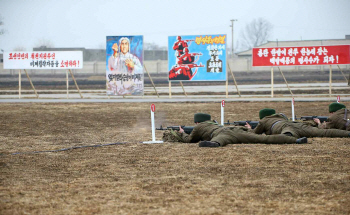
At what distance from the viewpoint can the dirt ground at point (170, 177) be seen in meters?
6.00

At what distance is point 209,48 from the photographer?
32094 millimetres

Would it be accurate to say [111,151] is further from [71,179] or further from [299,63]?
[299,63]

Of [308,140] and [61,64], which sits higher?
[61,64]

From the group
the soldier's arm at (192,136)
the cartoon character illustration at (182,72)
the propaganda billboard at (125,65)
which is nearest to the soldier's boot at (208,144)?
the soldier's arm at (192,136)

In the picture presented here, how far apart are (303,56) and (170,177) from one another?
2621 cm

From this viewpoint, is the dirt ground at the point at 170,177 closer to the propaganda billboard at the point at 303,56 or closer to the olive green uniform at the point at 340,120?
the olive green uniform at the point at 340,120

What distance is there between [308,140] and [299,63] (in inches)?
840

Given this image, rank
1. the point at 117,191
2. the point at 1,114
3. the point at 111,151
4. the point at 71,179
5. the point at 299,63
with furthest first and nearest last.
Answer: the point at 299,63 < the point at 1,114 < the point at 111,151 < the point at 71,179 < the point at 117,191

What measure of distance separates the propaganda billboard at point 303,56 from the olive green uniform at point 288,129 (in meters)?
20.5

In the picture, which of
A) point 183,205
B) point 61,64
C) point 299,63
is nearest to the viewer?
point 183,205

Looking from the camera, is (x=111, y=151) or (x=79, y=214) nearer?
(x=79, y=214)

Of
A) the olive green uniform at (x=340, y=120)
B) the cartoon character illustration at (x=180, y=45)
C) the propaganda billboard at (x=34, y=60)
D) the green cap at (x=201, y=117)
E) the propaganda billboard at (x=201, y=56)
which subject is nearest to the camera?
the green cap at (x=201, y=117)

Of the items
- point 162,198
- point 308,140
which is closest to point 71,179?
point 162,198

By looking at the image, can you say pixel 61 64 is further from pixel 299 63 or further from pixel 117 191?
pixel 117 191
